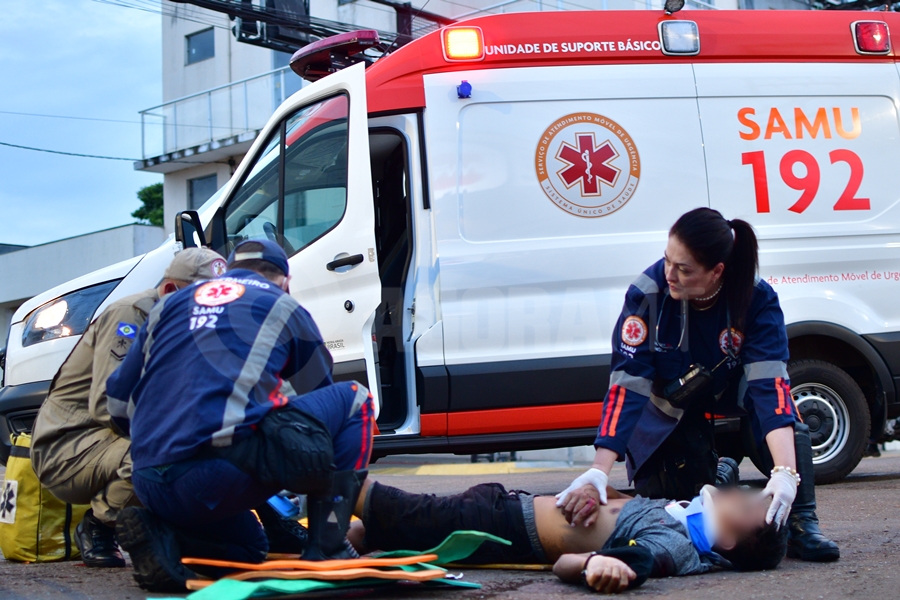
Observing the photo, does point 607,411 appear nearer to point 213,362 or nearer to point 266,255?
point 266,255

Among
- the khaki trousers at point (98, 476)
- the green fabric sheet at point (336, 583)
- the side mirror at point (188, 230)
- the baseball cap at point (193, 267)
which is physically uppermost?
the side mirror at point (188, 230)

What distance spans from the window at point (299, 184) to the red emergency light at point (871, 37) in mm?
3146

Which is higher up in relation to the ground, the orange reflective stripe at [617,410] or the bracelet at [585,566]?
the orange reflective stripe at [617,410]

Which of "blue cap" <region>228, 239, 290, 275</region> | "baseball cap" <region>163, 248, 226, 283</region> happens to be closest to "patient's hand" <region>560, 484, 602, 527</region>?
"blue cap" <region>228, 239, 290, 275</region>

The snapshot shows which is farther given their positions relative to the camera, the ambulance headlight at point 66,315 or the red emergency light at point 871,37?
the red emergency light at point 871,37

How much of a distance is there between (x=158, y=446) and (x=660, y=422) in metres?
1.80

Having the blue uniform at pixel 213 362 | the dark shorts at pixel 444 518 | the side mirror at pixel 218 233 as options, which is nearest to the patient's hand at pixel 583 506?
the dark shorts at pixel 444 518

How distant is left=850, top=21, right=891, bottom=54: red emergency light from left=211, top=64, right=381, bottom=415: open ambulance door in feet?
10.0

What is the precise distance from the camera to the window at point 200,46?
22.5 metres

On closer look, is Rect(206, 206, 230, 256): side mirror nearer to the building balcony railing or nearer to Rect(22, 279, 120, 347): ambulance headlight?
Rect(22, 279, 120, 347): ambulance headlight

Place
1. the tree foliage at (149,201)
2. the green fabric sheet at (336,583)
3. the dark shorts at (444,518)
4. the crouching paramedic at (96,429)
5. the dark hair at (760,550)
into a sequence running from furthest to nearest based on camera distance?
the tree foliage at (149,201)
the crouching paramedic at (96,429)
the dark shorts at (444,518)
the dark hair at (760,550)
the green fabric sheet at (336,583)

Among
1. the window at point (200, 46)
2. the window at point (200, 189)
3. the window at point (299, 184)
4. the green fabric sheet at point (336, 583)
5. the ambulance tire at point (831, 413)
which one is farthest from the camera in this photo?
the window at point (200, 46)

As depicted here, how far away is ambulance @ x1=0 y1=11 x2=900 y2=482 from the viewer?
17.1 feet

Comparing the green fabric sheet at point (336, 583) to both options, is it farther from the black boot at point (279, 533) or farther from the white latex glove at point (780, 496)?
the white latex glove at point (780, 496)
